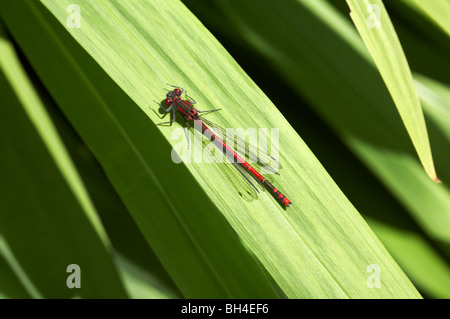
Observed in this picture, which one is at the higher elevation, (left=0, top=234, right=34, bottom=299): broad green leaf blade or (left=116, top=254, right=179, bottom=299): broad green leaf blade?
(left=0, top=234, right=34, bottom=299): broad green leaf blade

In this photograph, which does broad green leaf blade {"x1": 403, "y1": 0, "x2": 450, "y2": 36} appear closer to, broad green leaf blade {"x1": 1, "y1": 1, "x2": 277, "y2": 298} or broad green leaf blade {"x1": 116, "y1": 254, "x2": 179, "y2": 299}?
broad green leaf blade {"x1": 1, "y1": 1, "x2": 277, "y2": 298}

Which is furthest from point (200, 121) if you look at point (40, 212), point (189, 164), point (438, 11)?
point (438, 11)

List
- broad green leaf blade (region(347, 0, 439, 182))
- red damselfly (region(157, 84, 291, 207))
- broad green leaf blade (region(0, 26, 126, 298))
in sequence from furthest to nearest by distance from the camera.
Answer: broad green leaf blade (region(0, 26, 126, 298)) < red damselfly (region(157, 84, 291, 207)) < broad green leaf blade (region(347, 0, 439, 182))

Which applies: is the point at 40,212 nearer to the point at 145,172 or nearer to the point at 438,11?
the point at 145,172

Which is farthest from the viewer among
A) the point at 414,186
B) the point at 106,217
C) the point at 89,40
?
the point at 106,217

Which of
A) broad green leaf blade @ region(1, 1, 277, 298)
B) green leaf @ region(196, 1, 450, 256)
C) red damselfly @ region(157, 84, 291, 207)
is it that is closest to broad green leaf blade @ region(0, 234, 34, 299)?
broad green leaf blade @ region(1, 1, 277, 298)

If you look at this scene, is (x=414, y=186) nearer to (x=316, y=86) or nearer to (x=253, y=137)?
(x=316, y=86)
